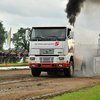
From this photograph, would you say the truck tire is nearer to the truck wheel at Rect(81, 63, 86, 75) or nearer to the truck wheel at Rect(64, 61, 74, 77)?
the truck wheel at Rect(64, 61, 74, 77)

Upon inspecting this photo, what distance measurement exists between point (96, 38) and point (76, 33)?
3.19m

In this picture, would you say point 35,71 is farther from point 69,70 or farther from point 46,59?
point 69,70

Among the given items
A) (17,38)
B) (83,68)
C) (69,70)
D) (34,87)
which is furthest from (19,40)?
(34,87)

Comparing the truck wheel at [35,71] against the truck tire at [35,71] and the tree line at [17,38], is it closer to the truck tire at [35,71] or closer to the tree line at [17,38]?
the truck tire at [35,71]

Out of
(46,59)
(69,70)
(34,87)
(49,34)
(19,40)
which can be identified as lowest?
(34,87)

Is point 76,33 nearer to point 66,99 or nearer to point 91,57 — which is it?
point 91,57

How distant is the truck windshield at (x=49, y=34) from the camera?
14.9m

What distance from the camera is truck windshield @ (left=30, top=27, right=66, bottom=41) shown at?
1494 centimetres

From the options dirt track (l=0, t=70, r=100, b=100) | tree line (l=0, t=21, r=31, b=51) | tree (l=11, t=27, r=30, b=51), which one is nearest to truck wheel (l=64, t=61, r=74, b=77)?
dirt track (l=0, t=70, r=100, b=100)

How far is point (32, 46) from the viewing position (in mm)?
15148

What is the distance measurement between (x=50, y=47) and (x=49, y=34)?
0.75 m

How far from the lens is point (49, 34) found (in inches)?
591

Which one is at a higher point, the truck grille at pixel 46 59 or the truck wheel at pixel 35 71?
the truck grille at pixel 46 59

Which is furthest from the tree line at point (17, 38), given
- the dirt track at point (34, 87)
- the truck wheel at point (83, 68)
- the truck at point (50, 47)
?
the dirt track at point (34, 87)
